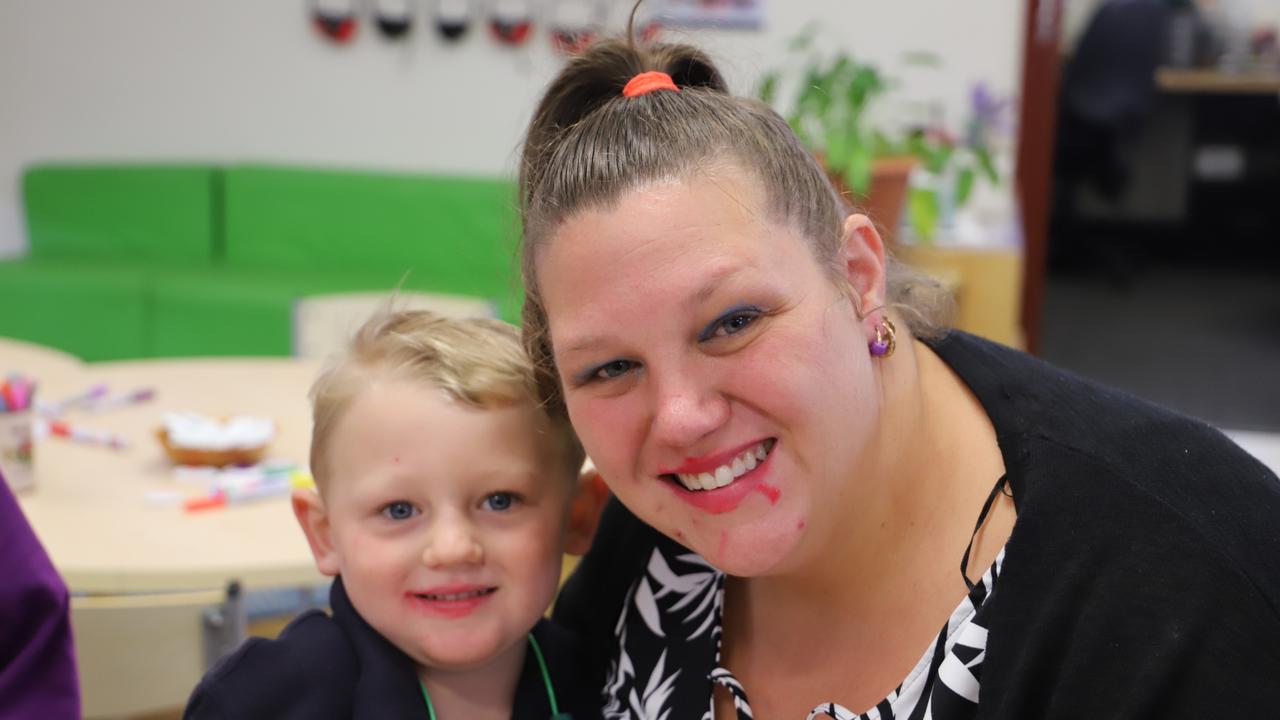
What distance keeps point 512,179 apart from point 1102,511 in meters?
0.62

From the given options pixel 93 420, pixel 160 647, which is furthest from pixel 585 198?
pixel 93 420

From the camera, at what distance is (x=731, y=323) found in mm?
1002

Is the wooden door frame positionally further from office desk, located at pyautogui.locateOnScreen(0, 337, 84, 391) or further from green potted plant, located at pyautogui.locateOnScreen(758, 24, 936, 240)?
office desk, located at pyautogui.locateOnScreen(0, 337, 84, 391)

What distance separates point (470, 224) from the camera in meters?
5.02

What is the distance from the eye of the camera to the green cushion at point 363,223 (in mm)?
5016

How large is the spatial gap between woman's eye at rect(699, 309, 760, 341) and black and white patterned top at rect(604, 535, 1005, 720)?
10.5 inches

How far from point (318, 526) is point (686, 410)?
0.52m

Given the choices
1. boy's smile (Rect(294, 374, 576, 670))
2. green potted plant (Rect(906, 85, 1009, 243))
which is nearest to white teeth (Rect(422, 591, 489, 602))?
boy's smile (Rect(294, 374, 576, 670))

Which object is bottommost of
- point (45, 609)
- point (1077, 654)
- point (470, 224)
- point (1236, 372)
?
point (1236, 372)

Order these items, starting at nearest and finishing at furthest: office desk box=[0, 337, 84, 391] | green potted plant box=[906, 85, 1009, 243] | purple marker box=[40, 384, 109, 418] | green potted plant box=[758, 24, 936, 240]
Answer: purple marker box=[40, 384, 109, 418] < office desk box=[0, 337, 84, 391] < green potted plant box=[758, 24, 936, 240] < green potted plant box=[906, 85, 1009, 243]

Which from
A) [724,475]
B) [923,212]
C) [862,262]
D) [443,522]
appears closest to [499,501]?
[443,522]

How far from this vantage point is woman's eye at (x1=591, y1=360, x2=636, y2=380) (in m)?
1.04

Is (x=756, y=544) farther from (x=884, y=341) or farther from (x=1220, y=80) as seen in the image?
(x=1220, y=80)

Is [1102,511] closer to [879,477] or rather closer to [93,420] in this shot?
[879,477]
